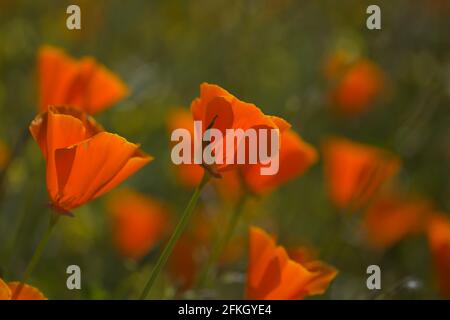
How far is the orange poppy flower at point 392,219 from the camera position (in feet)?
6.86

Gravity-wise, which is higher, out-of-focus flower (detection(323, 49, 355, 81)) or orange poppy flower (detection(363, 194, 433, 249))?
out-of-focus flower (detection(323, 49, 355, 81))

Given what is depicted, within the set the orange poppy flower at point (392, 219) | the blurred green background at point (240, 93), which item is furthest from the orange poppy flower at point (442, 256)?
the orange poppy flower at point (392, 219)

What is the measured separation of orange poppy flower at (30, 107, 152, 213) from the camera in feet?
3.03

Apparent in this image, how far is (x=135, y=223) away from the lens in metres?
1.90

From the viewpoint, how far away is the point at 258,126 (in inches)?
36.4

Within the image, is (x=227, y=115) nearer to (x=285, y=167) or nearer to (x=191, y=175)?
(x=285, y=167)

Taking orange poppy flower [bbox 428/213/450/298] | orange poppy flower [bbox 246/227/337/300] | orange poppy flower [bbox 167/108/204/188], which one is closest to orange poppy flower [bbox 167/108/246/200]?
orange poppy flower [bbox 167/108/204/188]

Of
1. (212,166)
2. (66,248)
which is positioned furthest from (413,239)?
(212,166)

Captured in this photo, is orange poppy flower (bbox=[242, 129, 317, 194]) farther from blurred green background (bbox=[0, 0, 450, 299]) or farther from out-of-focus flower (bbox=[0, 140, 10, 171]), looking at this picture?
out-of-focus flower (bbox=[0, 140, 10, 171])

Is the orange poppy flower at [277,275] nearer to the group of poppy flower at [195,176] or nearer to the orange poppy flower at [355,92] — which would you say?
the group of poppy flower at [195,176]

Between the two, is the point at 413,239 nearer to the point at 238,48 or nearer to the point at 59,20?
the point at 238,48

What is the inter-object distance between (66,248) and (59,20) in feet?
3.53

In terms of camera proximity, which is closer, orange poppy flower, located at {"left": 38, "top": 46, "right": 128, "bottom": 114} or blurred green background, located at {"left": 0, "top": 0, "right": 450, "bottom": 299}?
orange poppy flower, located at {"left": 38, "top": 46, "right": 128, "bottom": 114}

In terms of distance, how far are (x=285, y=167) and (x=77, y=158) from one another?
15.3 inches
